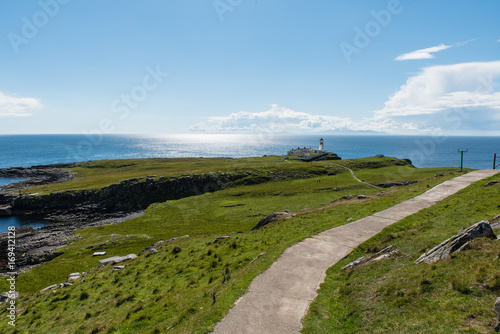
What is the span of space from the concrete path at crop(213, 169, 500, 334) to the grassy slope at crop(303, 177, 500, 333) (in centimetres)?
78

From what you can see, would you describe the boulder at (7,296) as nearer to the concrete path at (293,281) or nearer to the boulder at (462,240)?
the concrete path at (293,281)

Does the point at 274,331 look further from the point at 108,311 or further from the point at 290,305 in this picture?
the point at 108,311

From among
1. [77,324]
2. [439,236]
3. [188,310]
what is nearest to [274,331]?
[188,310]

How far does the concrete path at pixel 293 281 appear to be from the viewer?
41.6ft

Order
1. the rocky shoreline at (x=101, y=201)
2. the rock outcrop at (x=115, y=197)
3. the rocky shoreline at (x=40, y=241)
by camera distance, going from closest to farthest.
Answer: the rocky shoreline at (x=40, y=241)
the rocky shoreline at (x=101, y=201)
the rock outcrop at (x=115, y=197)

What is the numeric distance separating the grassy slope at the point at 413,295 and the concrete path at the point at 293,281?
781 mm

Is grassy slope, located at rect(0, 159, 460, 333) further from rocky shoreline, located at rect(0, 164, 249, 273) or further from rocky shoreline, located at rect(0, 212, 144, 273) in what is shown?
rocky shoreline, located at rect(0, 164, 249, 273)

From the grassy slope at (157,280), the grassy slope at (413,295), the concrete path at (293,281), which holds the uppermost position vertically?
the grassy slope at (413,295)

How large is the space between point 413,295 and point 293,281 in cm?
672

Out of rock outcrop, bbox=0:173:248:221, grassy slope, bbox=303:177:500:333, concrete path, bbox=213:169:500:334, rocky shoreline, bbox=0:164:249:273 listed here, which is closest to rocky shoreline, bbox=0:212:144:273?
rocky shoreline, bbox=0:164:249:273

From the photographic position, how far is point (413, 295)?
11.9 meters

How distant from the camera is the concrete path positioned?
1268cm

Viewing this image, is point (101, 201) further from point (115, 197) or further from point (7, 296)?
point (7, 296)

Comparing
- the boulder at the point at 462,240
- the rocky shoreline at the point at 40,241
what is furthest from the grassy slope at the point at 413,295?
the rocky shoreline at the point at 40,241
